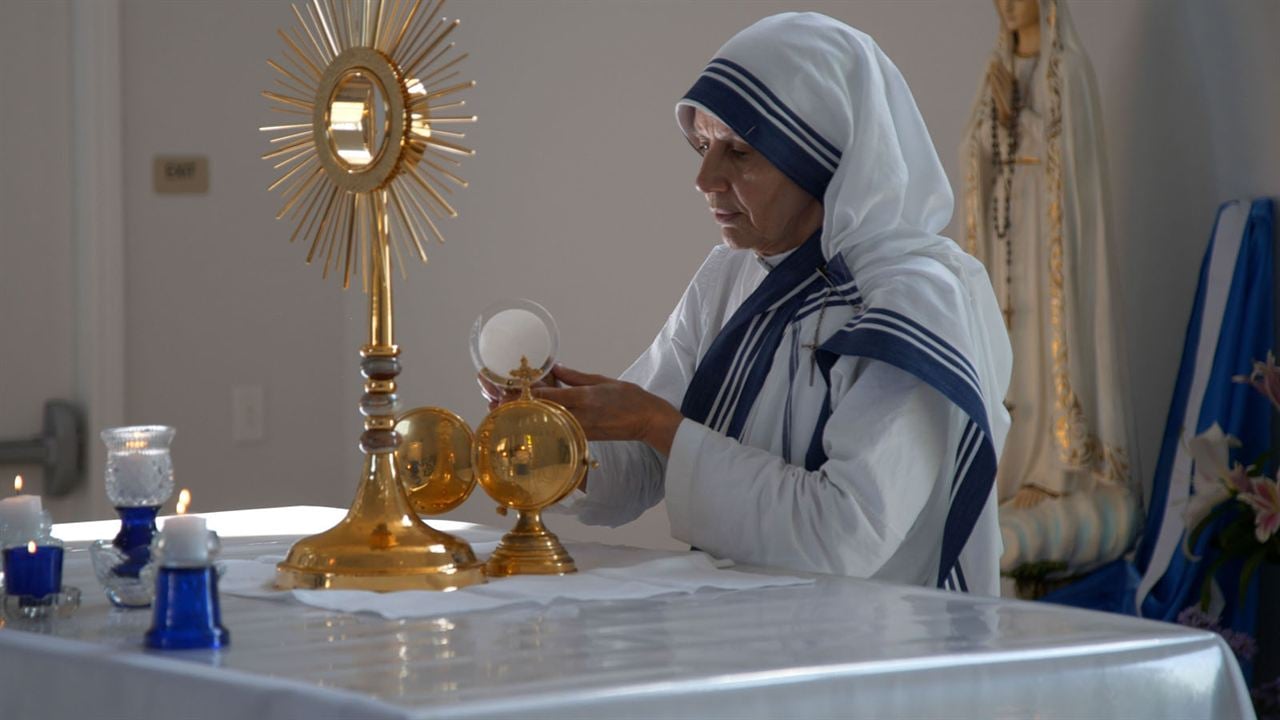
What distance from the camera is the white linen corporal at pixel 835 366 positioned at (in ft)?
7.40

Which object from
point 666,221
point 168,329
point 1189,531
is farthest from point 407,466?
point 666,221

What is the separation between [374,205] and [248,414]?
295 centimetres

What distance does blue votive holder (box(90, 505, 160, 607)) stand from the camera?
5.62 ft

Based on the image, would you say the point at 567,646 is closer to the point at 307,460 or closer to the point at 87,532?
the point at 87,532

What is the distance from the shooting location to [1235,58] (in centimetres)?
429

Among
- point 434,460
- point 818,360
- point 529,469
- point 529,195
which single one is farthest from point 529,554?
point 529,195

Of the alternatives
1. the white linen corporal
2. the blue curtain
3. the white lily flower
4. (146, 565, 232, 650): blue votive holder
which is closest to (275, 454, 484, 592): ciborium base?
(146, 565, 232, 650): blue votive holder

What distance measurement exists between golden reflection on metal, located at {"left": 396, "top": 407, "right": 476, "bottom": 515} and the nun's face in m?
0.71

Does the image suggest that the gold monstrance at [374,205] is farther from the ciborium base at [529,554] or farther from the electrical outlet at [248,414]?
the electrical outlet at [248,414]

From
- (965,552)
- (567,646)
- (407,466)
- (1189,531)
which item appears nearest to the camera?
(567,646)

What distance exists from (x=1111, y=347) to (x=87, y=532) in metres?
2.58

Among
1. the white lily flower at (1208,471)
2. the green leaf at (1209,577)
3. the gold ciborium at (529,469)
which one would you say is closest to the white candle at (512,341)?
A: the gold ciborium at (529,469)

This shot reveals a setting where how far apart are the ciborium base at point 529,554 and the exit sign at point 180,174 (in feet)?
9.65

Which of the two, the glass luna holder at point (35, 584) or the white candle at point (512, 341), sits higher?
the white candle at point (512, 341)
